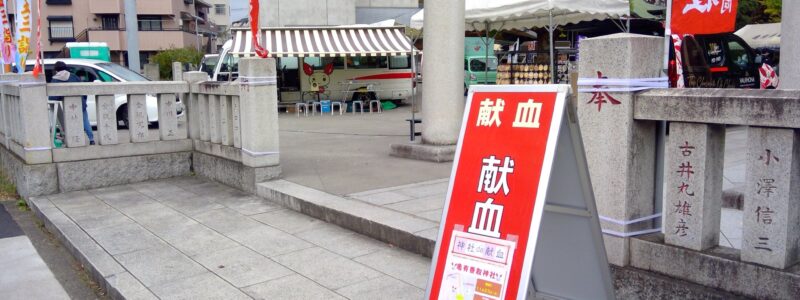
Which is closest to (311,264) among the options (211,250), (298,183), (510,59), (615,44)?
(211,250)

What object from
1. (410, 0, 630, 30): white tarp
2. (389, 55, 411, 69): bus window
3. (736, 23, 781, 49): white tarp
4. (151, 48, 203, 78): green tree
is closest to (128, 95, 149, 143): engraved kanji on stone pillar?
(410, 0, 630, 30): white tarp

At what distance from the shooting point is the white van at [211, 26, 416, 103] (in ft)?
62.6

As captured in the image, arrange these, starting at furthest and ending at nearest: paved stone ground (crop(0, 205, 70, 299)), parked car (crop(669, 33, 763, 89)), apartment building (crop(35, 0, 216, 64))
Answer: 1. apartment building (crop(35, 0, 216, 64))
2. parked car (crop(669, 33, 763, 89))
3. paved stone ground (crop(0, 205, 70, 299))

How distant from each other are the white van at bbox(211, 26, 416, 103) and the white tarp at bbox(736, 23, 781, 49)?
13.4 metres

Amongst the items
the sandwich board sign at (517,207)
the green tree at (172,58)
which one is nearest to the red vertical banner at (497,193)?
the sandwich board sign at (517,207)

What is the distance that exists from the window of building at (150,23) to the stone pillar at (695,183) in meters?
50.4

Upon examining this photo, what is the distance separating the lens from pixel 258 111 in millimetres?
7312

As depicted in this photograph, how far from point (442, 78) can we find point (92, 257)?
5.09 m

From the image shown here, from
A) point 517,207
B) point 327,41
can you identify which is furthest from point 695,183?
point 327,41

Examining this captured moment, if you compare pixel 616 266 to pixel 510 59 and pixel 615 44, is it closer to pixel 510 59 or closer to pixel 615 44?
pixel 615 44

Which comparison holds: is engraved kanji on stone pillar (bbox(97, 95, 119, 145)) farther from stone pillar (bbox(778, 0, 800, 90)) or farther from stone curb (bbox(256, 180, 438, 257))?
stone pillar (bbox(778, 0, 800, 90))

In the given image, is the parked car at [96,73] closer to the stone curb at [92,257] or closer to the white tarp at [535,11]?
the white tarp at [535,11]

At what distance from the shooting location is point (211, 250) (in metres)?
5.63

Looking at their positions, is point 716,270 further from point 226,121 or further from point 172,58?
point 172,58
